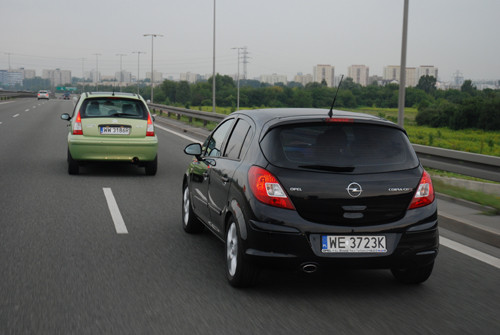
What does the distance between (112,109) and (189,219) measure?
5.82 meters

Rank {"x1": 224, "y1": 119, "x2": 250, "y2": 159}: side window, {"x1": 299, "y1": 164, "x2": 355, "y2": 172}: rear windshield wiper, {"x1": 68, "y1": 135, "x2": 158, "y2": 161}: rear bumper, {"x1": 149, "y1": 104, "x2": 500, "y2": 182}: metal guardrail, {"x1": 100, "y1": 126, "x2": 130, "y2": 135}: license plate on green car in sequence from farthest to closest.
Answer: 1. {"x1": 100, "y1": 126, "x2": 130, "y2": 135}: license plate on green car
2. {"x1": 68, "y1": 135, "x2": 158, "y2": 161}: rear bumper
3. {"x1": 149, "y1": 104, "x2": 500, "y2": 182}: metal guardrail
4. {"x1": 224, "y1": 119, "x2": 250, "y2": 159}: side window
5. {"x1": 299, "y1": 164, "x2": 355, "y2": 172}: rear windshield wiper

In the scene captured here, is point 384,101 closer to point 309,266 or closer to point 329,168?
point 329,168

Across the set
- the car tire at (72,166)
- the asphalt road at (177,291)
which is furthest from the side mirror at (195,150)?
the car tire at (72,166)

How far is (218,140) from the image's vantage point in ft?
21.1

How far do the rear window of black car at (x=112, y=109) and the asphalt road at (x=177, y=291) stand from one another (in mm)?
4370

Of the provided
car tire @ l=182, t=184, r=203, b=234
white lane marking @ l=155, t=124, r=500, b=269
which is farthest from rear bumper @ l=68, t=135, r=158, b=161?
white lane marking @ l=155, t=124, r=500, b=269

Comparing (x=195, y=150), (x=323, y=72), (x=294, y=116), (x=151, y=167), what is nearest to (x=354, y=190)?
(x=294, y=116)

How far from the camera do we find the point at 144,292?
188 inches

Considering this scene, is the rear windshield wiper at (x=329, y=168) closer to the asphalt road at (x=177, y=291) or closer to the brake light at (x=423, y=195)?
the brake light at (x=423, y=195)

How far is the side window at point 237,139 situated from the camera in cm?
553

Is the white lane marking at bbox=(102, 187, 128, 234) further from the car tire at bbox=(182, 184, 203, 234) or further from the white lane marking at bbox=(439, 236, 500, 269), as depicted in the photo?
the white lane marking at bbox=(439, 236, 500, 269)

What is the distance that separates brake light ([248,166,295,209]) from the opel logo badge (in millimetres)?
422

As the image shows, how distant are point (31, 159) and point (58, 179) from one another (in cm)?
346

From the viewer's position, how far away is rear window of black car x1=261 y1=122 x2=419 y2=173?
189 inches
